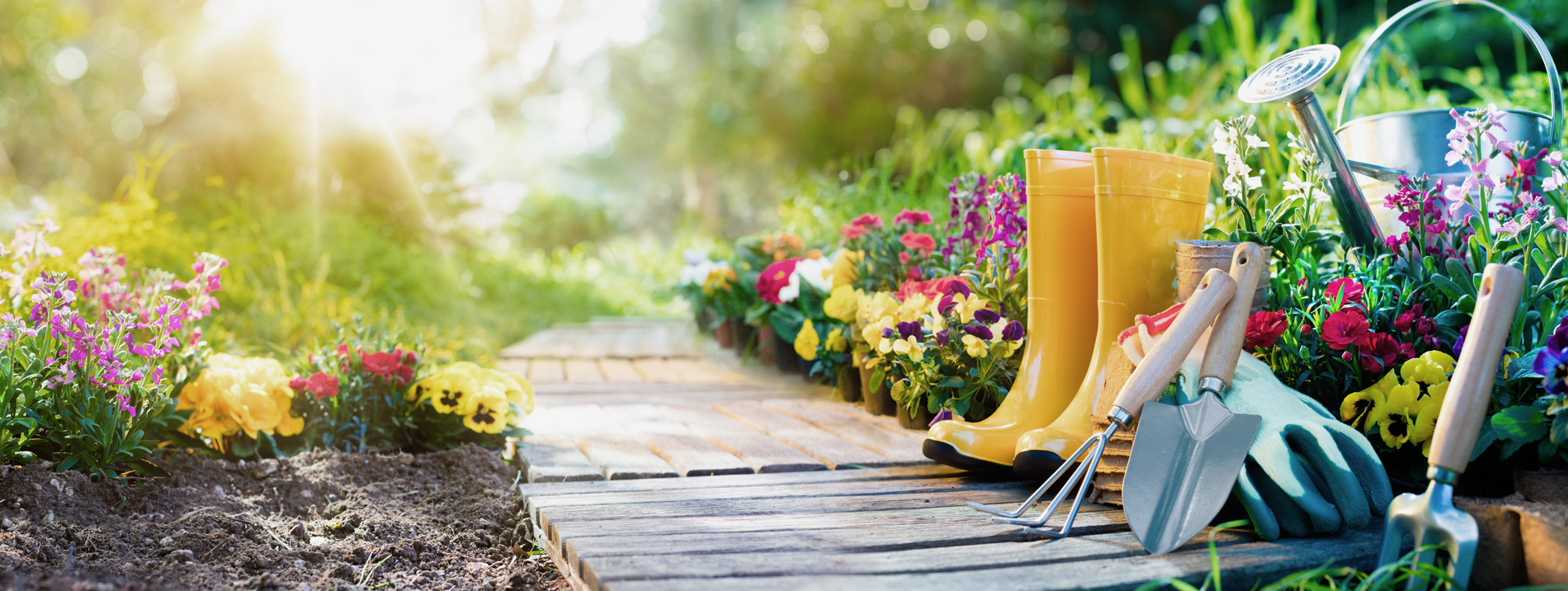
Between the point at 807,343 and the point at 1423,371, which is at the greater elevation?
the point at 1423,371

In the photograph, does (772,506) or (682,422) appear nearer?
(772,506)

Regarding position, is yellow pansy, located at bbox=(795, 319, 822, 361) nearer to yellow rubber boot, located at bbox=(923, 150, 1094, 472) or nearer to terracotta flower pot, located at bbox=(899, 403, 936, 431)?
terracotta flower pot, located at bbox=(899, 403, 936, 431)

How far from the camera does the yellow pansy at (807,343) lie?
102 inches

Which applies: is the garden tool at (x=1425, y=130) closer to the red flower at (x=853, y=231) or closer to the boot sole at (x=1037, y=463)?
the boot sole at (x=1037, y=463)

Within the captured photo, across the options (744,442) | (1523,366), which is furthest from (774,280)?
(1523,366)

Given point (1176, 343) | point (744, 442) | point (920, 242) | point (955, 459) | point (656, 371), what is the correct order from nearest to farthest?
1. point (1176, 343)
2. point (955, 459)
3. point (744, 442)
4. point (920, 242)
5. point (656, 371)

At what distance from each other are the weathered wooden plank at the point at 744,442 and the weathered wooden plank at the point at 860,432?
170mm

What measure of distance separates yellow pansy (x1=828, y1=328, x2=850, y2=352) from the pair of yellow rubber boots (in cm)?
86

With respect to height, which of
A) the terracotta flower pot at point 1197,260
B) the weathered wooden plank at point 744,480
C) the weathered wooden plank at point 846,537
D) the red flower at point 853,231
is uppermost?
the red flower at point 853,231

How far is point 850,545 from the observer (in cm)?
118

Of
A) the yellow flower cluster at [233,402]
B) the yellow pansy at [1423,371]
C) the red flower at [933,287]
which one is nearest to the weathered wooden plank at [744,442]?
the red flower at [933,287]

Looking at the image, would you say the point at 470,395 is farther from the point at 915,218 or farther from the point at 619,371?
the point at 619,371

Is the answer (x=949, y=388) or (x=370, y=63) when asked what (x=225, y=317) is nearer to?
(x=949, y=388)

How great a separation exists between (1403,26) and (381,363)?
224 centimetres
